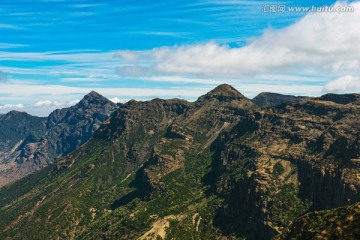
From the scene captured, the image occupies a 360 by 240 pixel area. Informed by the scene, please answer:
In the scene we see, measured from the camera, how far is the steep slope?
15838 cm

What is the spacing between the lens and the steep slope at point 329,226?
520ft

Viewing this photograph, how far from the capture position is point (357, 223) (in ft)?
523

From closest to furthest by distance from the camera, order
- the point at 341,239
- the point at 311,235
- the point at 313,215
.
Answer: the point at 341,239
the point at 311,235
the point at 313,215

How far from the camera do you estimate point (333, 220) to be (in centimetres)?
17200

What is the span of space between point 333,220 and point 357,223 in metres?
13.6

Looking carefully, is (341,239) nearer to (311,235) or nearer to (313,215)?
(311,235)

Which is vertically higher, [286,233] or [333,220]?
[333,220]

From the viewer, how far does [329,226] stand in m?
168

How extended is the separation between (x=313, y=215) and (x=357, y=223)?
99.9 ft

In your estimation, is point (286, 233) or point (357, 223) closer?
point (357, 223)

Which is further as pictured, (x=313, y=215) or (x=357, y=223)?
(x=313, y=215)

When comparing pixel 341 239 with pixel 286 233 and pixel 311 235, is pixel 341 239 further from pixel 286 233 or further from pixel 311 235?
pixel 286 233

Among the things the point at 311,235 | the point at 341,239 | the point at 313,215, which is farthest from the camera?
the point at 313,215

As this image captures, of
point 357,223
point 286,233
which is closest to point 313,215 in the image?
point 286,233
